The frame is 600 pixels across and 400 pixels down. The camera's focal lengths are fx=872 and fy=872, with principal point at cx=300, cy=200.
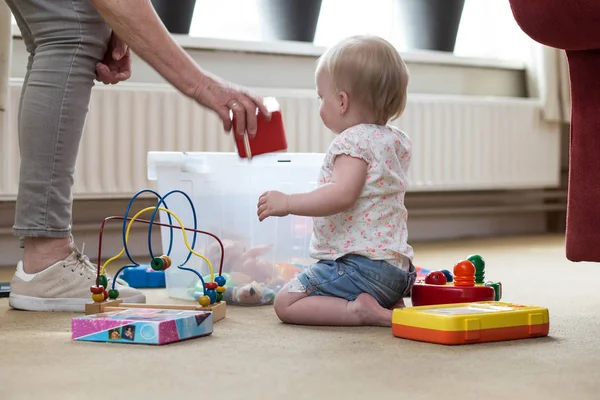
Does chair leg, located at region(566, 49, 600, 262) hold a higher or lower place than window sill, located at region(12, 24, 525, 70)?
lower

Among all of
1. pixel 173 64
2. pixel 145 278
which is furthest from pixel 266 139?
pixel 145 278

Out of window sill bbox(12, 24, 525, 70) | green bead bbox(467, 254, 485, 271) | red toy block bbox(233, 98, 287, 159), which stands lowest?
green bead bbox(467, 254, 485, 271)

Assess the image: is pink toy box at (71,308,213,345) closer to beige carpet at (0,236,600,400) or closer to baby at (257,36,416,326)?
beige carpet at (0,236,600,400)

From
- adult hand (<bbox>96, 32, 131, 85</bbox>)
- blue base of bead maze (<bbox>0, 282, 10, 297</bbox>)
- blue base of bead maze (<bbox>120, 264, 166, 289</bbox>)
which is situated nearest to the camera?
adult hand (<bbox>96, 32, 131, 85</bbox>)

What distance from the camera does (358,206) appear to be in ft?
4.85

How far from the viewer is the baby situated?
4.73ft

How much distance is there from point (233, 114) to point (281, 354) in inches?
17.4

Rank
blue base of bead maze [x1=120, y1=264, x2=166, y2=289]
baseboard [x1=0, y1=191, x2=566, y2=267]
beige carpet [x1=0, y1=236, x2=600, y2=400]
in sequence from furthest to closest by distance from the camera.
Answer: baseboard [x1=0, y1=191, x2=566, y2=267]
blue base of bead maze [x1=120, y1=264, x2=166, y2=289]
beige carpet [x1=0, y1=236, x2=600, y2=400]

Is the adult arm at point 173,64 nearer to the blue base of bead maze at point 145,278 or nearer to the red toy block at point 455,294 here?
the red toy block at point 455,294

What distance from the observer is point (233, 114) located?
144 cm

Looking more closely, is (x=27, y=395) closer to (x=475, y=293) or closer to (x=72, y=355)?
(x=72, y=355)

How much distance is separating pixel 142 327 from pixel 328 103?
21.1 inches

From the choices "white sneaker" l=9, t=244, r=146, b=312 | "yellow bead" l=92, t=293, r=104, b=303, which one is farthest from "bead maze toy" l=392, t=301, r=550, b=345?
"white sneaker" l=9, t=244, r=146, b=312

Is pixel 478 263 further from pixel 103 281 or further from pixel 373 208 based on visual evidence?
pixel 103 281
